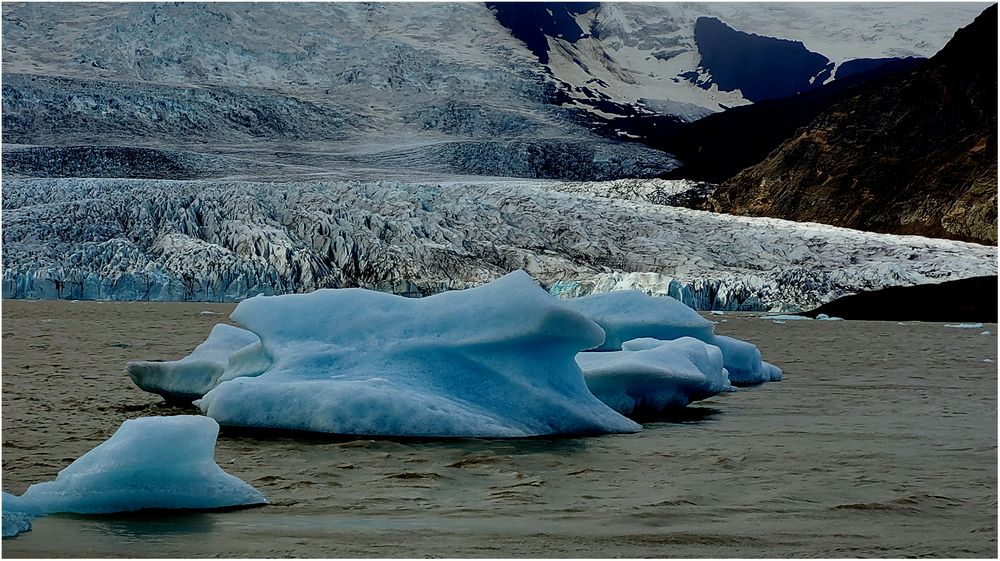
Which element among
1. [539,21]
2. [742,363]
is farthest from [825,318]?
[539,21]

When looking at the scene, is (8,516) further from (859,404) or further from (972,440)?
(859,404)

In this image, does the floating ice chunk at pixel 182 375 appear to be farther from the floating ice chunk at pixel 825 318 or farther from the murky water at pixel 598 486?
the floating ice chunk at pixel 825 318

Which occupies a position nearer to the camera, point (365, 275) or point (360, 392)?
point (360, 392)

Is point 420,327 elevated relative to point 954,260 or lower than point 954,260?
elevated

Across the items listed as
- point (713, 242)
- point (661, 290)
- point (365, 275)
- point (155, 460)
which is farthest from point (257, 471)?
point (713, 242)

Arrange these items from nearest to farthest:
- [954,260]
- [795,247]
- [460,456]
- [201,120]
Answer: [460,456], [954,260], [795,247], [201,120]
